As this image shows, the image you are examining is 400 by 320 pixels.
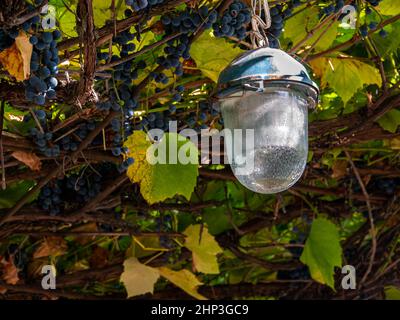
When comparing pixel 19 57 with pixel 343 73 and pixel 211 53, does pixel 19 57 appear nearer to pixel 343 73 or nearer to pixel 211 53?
pixel 211 53

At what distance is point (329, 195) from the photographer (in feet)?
7.03

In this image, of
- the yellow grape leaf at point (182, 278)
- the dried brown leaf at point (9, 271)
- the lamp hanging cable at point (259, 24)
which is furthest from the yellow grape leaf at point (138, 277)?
the lamp hanging cable at point (259, 24)

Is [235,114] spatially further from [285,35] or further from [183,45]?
[285,35]

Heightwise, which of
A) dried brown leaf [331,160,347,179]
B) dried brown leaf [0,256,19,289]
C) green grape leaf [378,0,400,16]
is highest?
green grape leaf [378,0,400,16]

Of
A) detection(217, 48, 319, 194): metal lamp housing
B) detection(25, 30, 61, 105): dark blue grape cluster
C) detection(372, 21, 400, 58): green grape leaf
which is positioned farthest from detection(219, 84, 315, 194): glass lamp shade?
detection(372, 21, 400, 58): green grape leaf

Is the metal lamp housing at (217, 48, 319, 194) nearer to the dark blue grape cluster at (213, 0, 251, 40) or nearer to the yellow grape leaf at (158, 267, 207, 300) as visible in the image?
the dark blue grape cluster at (213, 0, 251, 40)

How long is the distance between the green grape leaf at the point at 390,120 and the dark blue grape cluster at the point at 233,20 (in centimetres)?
64

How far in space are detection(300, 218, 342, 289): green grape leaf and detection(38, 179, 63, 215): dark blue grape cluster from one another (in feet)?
2.16

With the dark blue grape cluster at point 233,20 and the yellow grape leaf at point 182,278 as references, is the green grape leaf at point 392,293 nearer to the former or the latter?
the yellow grape leaf at point 182,278

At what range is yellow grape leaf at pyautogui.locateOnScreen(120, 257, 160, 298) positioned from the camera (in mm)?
1922

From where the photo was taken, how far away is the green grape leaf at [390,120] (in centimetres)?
179

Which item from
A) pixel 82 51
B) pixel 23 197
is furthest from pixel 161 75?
pixel 23 197

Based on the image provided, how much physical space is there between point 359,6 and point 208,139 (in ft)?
1.37

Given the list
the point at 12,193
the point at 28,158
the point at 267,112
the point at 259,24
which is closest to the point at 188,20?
the point at 259,24
